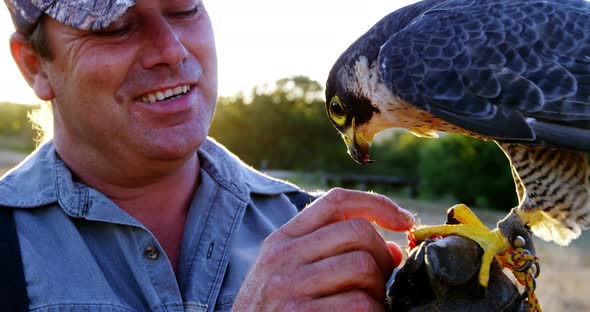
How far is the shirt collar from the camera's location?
207 centimetres

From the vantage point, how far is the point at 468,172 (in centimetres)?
1681

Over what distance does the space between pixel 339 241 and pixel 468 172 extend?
16021mm

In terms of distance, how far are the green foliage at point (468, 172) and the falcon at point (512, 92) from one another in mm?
12458

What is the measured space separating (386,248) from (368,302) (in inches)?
8.1

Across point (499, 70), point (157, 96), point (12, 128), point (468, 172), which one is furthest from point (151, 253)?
point (12, 128)

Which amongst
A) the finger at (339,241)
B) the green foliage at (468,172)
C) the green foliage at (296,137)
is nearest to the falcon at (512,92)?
the finger at (339,241)

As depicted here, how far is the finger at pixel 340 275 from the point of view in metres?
1.57

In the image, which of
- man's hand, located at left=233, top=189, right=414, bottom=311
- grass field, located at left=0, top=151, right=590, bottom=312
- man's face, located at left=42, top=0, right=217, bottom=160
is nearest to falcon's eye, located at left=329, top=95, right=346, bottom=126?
man's face, located at left=42, top=0, right=217, bottom=160

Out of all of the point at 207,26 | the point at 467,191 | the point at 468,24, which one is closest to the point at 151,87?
the point at 207,26

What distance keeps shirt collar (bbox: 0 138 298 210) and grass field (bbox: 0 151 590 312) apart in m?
3.82

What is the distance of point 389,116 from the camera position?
8.59 ft

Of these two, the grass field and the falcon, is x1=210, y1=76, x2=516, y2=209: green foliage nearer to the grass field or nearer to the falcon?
the grass field

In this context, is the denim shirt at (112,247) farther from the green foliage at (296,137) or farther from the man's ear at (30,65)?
the green foliage at (296,137)

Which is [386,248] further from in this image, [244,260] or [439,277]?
[244,260]
